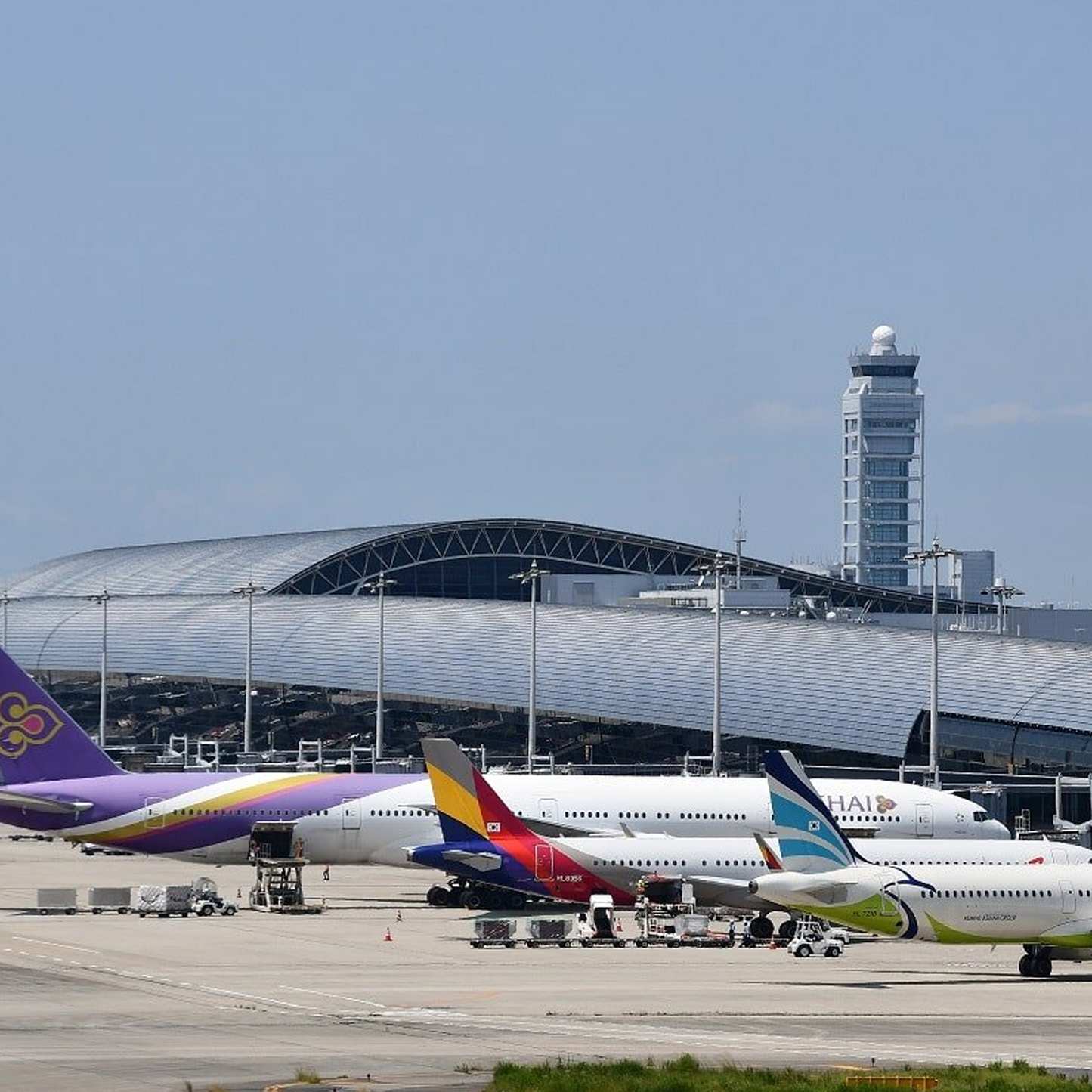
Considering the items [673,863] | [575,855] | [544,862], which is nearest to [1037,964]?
[673,863]

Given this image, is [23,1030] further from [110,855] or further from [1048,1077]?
[110,855]

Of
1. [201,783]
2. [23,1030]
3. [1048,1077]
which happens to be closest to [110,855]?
[201,783]

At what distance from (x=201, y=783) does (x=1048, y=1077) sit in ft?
138

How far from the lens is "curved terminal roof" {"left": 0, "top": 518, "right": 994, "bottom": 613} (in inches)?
6811

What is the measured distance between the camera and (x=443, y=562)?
179 meters

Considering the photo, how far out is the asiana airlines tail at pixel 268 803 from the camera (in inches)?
2815

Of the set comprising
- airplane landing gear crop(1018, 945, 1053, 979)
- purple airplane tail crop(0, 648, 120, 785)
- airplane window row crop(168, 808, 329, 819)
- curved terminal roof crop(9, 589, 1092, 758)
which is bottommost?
airplane landing gear crop(1018, 945, 1053, 979)

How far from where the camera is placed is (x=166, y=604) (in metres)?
162

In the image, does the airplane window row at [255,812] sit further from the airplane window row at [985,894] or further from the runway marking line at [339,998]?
the airplane window row at [985,894]

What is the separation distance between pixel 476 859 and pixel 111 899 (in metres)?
12.3

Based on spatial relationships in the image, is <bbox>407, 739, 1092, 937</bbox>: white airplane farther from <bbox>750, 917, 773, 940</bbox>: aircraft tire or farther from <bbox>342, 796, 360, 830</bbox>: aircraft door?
<bbox>342, 796, 360, 830</bbox>: aircraft door

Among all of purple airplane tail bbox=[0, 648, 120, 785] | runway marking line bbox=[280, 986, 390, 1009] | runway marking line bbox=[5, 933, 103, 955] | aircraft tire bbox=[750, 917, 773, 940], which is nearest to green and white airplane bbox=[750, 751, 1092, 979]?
aircraft tire bbox=[750, 917, 773, 940]

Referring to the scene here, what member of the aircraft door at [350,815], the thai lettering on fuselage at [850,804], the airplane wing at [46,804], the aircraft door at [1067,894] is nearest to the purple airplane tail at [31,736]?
the airplane wing at [46,804]

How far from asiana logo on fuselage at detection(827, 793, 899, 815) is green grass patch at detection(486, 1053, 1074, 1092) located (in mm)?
41606
